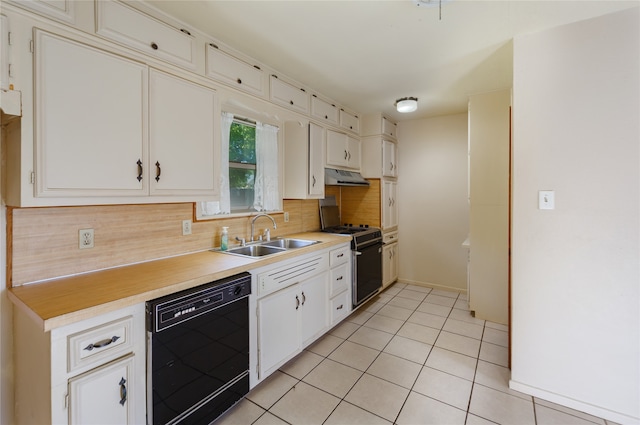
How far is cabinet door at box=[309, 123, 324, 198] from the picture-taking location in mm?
2934

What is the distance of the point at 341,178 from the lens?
330 cm

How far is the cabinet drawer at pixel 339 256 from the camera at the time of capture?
278 cm

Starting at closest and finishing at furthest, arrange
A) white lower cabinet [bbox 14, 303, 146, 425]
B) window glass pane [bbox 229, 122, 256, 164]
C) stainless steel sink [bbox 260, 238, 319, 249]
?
white lower cabinet [bbox 14, 303, 146, 425], window glass pane [bbox 229, 122, 256, 164], stainless steel sink [bbox 260, 238, 319, 249]

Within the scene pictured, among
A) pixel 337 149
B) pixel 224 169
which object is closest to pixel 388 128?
pixel 337 149

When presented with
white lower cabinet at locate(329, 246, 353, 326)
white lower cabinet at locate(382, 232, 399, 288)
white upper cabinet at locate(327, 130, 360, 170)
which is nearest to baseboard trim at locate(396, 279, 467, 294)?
white lower cabinet at locate(382, 232, 399, 288)

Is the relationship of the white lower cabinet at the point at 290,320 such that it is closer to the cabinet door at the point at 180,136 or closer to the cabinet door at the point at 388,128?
the cabinet door at the point at 180,136

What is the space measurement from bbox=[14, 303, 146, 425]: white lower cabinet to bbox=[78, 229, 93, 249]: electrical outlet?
1.29 ft

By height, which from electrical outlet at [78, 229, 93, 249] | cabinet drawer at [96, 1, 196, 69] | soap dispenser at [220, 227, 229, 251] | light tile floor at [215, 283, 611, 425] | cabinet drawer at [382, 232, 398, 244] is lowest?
light tile floor at [215, 283, 611, 425]

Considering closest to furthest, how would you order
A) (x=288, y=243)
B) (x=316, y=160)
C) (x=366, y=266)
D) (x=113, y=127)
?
(x=113, y=127)
(x=288, y=243)
(x=316, y=160)
(x=366, y=266)

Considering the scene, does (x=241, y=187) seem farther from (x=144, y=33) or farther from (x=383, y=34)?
(x=383, y=34)

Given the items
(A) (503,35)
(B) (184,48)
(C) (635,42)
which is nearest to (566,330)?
(C) (635,42)

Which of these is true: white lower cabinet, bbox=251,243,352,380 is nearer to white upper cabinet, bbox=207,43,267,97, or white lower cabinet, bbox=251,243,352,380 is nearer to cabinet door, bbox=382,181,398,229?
cabinet door, bbox=382,181,398,229

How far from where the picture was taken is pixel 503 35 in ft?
6.49

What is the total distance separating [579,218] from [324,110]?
2.45 meters
